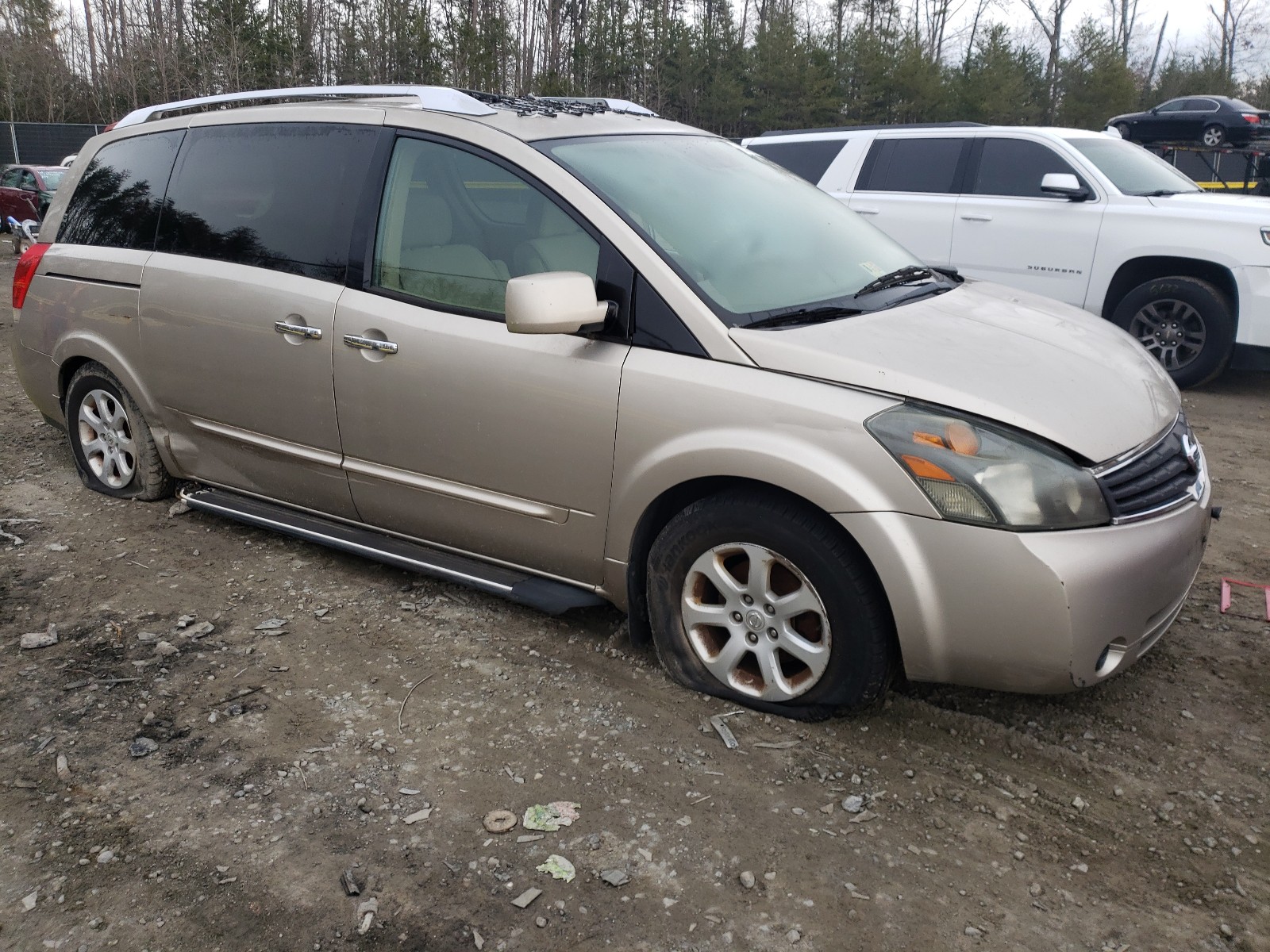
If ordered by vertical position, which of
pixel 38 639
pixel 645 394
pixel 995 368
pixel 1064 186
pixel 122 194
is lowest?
pixel 38 639

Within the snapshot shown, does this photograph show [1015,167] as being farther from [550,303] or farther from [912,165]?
[550,303]

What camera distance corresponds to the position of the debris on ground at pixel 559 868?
8.19 ft

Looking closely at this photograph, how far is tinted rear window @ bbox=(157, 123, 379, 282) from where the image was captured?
12.7ft

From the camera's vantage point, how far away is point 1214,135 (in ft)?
46.6

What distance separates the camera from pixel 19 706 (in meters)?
3.28

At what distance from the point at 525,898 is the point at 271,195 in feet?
9.54

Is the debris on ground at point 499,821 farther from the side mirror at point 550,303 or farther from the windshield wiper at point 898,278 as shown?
the windshield wiper at point 898,278

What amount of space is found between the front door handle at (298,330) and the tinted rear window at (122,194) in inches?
40.6

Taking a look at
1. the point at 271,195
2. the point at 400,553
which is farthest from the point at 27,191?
the point at 400,553

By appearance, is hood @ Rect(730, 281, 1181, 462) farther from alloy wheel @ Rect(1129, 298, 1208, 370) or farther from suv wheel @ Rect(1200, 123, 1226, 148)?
suv wheel @ Rect(1200, 123, 1226, 148)

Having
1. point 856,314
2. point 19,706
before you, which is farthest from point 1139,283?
point 19,706

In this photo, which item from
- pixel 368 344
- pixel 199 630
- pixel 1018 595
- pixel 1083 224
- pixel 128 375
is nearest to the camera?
pixel 1018 595

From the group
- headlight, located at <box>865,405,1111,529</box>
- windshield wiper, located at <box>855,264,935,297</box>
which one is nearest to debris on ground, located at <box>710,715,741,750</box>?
headlight, located at <box>865,405,1111,529</box>

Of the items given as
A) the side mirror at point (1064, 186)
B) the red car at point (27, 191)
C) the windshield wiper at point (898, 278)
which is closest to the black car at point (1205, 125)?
the side mirror at point (1064, 186)
